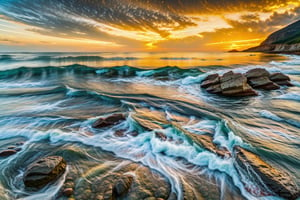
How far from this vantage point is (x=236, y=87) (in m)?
9.59

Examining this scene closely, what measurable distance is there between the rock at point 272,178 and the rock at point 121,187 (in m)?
2.68

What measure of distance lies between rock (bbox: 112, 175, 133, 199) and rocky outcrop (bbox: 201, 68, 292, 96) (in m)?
9.10

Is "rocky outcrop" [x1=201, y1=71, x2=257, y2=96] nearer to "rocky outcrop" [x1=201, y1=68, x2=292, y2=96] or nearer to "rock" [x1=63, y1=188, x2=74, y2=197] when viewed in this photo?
"rocky outcrop" [x1=201, y1=68, x2=292, y2=96]

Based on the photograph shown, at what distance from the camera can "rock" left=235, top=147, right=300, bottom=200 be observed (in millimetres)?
2703

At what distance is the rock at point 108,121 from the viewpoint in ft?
19.0

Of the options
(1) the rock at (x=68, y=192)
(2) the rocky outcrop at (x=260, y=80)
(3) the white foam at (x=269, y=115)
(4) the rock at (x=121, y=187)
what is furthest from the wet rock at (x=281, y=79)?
(1) the rock at (x=68, y=192)

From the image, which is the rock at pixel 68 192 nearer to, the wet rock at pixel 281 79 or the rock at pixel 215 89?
the rock at pixel 215 89

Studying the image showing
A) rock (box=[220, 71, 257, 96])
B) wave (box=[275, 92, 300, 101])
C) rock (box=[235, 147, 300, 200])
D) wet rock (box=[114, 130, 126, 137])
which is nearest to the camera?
rock (box=[235, 147, 300, 200])

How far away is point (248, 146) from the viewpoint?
14.2 feet

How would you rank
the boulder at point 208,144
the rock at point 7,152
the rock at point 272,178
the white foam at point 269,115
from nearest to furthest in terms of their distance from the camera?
the rock at point 272,178
the boulder at point 208,144
the rock at point 7,152
the white foam at point 269,115

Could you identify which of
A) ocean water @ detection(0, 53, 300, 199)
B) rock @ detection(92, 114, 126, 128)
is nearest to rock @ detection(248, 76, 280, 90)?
ocean water @ detection(0, 53, 300, 199)

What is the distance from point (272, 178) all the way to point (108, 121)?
17.4 ft

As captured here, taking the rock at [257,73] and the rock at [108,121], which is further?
the rock at [257,73]

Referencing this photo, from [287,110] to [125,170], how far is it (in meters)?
8.56
